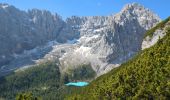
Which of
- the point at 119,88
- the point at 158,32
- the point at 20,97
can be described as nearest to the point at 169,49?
the point at 119,88

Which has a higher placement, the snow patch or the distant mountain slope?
the snow patch

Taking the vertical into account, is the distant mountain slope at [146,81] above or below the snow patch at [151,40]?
below

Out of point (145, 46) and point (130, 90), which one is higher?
point (145, 46)

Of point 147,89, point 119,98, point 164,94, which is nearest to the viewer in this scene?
point 164,94

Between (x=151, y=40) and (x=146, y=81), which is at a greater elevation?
(x=151, y=40)

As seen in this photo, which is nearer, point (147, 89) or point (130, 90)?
point (147, 89)

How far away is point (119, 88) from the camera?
92.9 m

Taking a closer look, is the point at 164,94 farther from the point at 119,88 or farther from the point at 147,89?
the point at 119,88

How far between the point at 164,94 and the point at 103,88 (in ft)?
109

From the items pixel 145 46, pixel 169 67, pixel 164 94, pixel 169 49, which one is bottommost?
pixel 164 94

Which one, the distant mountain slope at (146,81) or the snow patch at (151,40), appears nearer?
the distant mountain slope at (146,81)

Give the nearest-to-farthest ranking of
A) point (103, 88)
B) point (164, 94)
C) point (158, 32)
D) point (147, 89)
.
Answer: point (164, 94)
point (147, 89)
point (103, 88)
point (158, 32)

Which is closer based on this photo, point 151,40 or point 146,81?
point 146,81

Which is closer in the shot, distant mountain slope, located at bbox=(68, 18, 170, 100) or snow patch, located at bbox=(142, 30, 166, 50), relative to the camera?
distant mountain slope, located at bbox=(68, 18, 170, 100)
